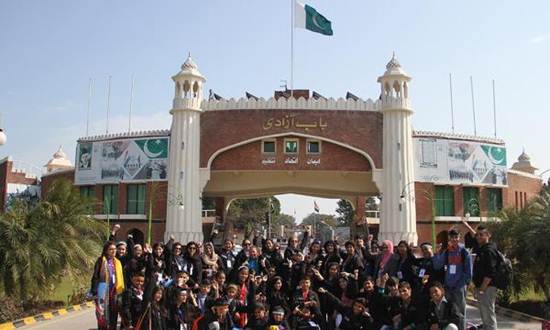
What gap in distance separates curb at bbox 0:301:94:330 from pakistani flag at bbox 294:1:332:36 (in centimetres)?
1819

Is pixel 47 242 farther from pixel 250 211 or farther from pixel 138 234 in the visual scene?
pixel 250 211

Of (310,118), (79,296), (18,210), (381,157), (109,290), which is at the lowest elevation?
(79,296)

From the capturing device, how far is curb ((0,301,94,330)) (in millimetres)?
Result: 8947

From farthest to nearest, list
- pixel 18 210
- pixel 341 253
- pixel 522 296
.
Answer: pixel 522 296 → pixel 18 210 → pixel 341 253

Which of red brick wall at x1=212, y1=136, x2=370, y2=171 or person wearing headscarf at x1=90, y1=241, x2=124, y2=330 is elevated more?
red brick wall at x1=212, y1=136, x2=370, y2=171

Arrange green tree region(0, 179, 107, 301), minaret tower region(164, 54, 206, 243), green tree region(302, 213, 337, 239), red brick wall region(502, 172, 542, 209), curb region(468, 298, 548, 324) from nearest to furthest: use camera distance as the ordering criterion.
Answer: green tree region(0, 179, 107, 301) < curb region(468, 298, 548, 324) < minaret tower region(164, 54, 206, 243) < red brick wall region(502, 172, 542, 209) < green tree region(302, 213, 337, 239)

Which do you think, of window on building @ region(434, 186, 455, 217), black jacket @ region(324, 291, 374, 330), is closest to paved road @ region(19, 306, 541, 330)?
black jacket @ region(324, 291, 374, 330)

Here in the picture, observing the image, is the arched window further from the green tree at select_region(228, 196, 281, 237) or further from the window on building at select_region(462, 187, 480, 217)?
the green tree at select_region(228, 196, 281, 237)

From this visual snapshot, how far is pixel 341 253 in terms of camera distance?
8984mm

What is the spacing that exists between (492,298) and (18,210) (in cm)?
856

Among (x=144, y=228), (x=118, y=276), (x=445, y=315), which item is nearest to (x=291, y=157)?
(x=144, y=228)

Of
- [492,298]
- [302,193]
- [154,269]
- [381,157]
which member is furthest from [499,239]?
[302,193]

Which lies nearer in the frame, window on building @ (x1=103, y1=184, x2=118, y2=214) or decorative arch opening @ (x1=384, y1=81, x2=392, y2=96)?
decorative arch opening @ (x1=384, y1=81, x2=392, y2=96)

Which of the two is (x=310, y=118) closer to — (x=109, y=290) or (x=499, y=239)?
(x=499, y=239)
